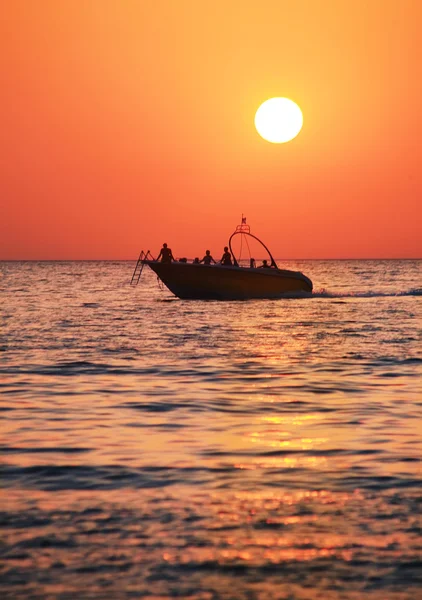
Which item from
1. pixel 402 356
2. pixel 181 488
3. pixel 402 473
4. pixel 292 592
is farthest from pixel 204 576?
pixel 402 356

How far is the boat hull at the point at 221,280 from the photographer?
5122 centimetres

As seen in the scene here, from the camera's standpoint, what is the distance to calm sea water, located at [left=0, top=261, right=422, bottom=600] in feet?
23.4

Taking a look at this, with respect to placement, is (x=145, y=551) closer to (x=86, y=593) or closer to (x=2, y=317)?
(x=86, y=593)

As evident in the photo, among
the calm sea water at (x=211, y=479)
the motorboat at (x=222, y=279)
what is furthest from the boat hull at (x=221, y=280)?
the calm sea water at (x=211, y=479)

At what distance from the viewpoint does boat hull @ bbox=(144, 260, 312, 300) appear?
2016 inches

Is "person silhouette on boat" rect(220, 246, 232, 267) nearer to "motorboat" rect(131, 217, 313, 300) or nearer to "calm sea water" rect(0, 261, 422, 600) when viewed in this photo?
"motorboat" rect(131, 217, 313, 300)

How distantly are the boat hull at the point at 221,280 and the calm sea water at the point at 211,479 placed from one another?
1088 inches

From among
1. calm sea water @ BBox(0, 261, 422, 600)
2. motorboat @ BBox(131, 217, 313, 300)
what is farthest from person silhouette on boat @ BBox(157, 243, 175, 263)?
calm sea water @ BBox(0, 261, 422, 600)

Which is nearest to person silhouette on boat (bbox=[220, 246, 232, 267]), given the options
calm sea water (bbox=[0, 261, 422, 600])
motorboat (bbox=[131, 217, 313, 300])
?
motorboat (bbox=[131, 217, 313, 300])

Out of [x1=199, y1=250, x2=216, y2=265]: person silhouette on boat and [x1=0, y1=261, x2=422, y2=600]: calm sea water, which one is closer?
[x1=0, y1=261, x2=422, y2=600]: calm sea water

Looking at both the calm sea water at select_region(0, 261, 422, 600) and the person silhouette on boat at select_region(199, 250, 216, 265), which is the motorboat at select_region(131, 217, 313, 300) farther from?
the calm sea water at select_region(0, 261, 422, 600)

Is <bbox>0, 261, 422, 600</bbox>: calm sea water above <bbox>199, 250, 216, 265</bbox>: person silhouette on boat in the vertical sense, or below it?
below

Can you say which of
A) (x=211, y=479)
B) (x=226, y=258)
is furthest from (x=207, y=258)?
(x=211, y=479)

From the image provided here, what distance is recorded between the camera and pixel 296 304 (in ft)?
182
